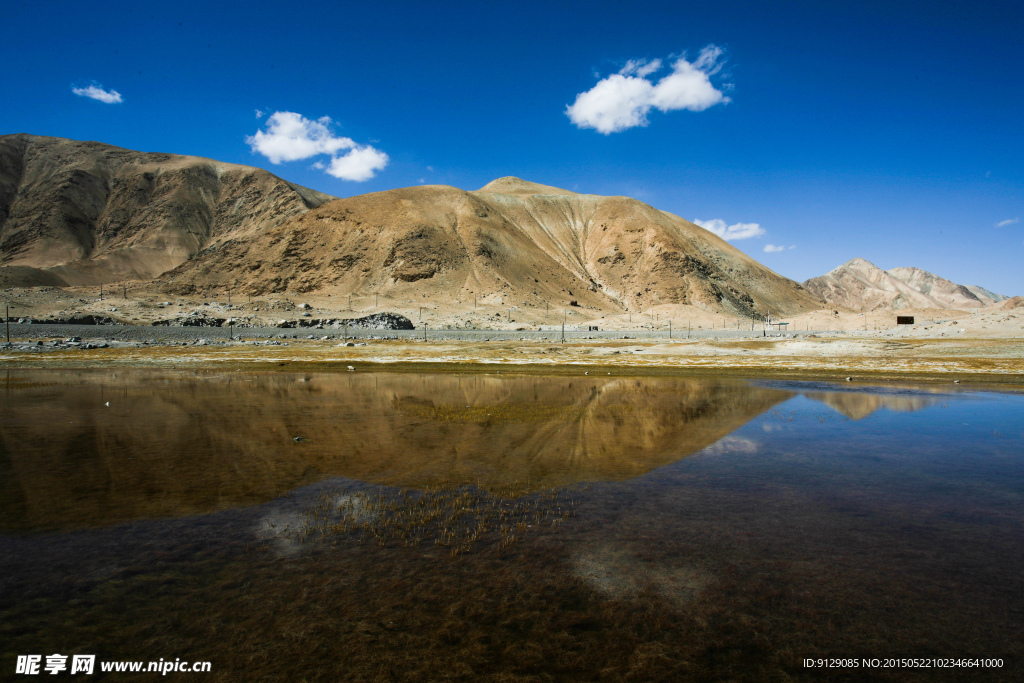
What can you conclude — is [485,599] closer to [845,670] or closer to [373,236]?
[845,670]

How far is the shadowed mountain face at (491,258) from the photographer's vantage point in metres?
125

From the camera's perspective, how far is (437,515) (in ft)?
27.6

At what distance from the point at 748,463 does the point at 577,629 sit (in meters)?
8.24

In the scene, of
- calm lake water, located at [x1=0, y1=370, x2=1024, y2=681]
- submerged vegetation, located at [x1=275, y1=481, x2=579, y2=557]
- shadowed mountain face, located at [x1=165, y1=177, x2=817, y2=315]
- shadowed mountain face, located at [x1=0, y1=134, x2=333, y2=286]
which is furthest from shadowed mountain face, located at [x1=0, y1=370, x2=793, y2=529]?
shadowed mountain face, located at [x1=0, y1=134, x2=333, y2=286]

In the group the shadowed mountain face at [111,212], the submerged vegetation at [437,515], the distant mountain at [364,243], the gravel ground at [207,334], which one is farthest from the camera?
the shadowed mountain face at [111,212]

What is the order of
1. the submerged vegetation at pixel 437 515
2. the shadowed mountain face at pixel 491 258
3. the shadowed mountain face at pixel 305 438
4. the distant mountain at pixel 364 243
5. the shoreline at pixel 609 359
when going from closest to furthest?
1. the submerged vegetation at pixel 437 515
2. the shadowed mountain face at pixel 305 438
3. the shoreline at pixel 609 359
4. the shadowed mountain face at pixel 491 258
5. the distant mountain at pixel 364 243

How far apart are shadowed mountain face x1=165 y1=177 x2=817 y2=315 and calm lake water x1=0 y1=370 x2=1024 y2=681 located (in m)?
103

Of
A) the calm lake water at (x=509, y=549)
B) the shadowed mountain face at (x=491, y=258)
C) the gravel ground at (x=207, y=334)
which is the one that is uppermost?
the shadowed mountain face at (x=491, y=258)

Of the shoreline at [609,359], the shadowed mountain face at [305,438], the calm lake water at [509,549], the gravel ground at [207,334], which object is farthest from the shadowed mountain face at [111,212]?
the calm lake water at [509,549]

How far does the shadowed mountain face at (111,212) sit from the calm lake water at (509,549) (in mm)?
181392

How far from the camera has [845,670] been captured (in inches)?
188

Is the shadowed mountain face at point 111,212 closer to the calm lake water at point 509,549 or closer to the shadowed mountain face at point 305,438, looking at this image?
the shadowed mountain face at point 305,438

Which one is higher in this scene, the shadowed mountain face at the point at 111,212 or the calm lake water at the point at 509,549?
the shadowed mountain face at the point at 111,212

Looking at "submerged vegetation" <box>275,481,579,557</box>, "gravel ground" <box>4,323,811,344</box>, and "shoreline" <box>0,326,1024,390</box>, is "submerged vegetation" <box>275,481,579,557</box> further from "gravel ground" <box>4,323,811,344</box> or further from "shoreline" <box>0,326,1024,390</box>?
"gravel ground" <box>4,323,811,344</box>
